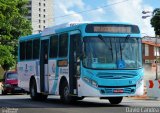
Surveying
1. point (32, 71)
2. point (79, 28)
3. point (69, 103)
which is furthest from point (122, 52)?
point (32, 71)

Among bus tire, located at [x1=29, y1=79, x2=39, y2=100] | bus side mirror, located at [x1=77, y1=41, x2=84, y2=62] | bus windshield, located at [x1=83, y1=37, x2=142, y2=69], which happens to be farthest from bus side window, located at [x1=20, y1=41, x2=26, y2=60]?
bus windshield, located at [x1=83, y1=37, x2=142, y2=69]

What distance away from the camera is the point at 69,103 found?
21.9 metres

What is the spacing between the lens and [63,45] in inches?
866

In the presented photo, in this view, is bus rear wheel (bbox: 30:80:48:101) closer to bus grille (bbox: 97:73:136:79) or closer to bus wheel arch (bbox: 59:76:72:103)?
bus wheel arch (bbox: 59:76:72:103)

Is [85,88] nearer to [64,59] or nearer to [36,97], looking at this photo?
[64,59]

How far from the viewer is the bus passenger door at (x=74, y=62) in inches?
814

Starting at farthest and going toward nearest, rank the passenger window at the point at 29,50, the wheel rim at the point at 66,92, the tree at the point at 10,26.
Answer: the tree at the point at 10,26 < the passenger window at the point at 29,50 < the wheel rim at the point at 66,92

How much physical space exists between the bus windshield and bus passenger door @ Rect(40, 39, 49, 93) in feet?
14.0

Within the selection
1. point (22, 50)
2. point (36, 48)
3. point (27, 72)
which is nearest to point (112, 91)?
point (36, 48)

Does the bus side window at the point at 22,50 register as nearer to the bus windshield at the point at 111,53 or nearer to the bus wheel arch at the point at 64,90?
the bus wheel arch at the point at 64,90

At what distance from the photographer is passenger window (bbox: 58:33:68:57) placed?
21.7 metres

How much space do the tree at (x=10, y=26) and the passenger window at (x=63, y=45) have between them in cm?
2937

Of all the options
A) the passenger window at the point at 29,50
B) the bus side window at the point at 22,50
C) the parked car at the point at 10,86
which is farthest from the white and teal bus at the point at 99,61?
the parked car at the point at 10,86

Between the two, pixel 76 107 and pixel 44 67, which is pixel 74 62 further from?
pixel 44 67
